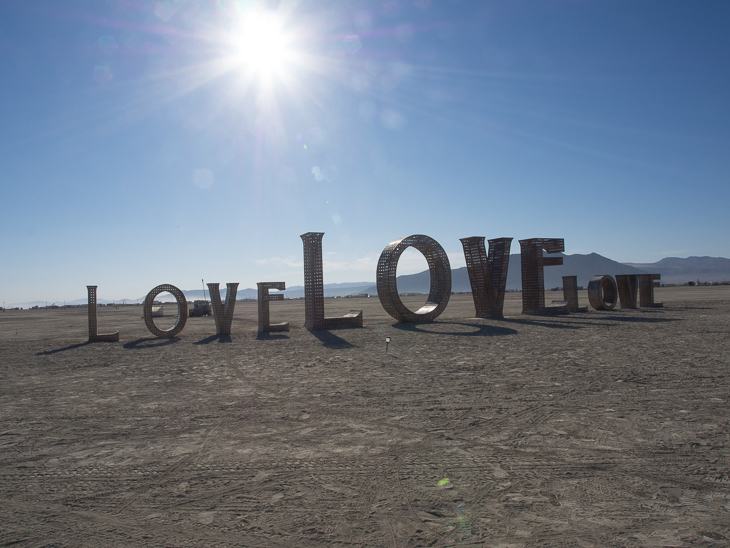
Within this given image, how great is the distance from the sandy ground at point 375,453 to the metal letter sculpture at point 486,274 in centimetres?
941

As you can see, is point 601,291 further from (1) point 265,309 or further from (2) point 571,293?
(1) point 265,309

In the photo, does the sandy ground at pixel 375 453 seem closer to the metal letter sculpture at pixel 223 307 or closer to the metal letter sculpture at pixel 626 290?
the metal letter sculpture at pixel 223 307

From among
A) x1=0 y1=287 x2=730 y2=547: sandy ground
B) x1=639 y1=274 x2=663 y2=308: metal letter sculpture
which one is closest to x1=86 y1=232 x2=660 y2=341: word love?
x1=639 y1=274 x2=663 y2=308: metal letter sculpture

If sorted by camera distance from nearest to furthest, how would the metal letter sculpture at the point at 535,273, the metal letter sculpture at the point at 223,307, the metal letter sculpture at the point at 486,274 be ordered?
the metal letter sculpture at the point at 223,307
the metal letter sculpture at the point at 486,274
the metal letter sculpture at the point at 535,273

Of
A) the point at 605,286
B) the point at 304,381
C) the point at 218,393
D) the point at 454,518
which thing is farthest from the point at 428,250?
the point at 454,518

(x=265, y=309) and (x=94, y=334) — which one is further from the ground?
(x=265, y=309)

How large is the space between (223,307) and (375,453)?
1266 cm

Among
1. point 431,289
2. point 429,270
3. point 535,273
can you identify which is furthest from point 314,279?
point 535,273

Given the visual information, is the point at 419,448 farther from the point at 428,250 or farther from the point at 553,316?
the point at 553,316

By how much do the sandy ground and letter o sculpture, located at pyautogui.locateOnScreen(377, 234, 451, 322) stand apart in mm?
8184

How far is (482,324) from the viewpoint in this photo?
55.7 ft

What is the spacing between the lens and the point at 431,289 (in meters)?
19.6

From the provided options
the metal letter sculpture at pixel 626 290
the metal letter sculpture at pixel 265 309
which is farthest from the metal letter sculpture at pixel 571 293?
the metal letter sculpture at pixel 265 309

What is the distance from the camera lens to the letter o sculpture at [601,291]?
21562mm
